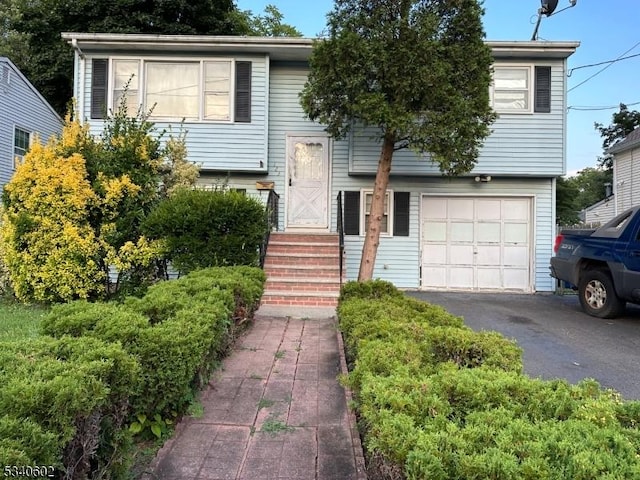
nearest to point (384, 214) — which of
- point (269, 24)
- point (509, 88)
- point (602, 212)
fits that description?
point (509, 88)

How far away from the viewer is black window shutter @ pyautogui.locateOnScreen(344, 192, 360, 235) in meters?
10.1

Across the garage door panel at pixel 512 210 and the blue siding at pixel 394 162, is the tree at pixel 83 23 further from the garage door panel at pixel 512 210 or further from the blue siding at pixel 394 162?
the garage door panel at pixel 512 210

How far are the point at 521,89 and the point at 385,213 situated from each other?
4156 mm

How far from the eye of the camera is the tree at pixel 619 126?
3158cm

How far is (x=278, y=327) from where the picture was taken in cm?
595

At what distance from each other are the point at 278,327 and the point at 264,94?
582cm

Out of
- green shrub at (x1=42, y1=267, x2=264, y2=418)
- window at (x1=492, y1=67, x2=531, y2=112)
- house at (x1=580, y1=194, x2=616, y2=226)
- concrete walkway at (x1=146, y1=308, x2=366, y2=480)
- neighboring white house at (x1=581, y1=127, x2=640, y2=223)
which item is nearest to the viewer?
concrete walkway at (x1=146, y1=308, x2=366, y2=480)

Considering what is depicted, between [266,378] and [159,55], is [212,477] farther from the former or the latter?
[159,55]

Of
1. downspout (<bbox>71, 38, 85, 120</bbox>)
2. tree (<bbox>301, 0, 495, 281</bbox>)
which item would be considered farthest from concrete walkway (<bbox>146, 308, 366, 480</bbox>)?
downspout (<bbox>71, 38, 85, 120</bbox>)

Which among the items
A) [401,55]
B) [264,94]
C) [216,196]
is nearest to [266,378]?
[216,196]

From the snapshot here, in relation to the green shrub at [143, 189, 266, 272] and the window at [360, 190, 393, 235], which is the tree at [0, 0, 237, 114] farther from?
the green shrub at [143, 189, 266, 272]

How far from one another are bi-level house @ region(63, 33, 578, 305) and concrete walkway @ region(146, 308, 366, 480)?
15.6 ft

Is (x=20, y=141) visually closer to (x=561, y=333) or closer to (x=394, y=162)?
(x=394, y=162)

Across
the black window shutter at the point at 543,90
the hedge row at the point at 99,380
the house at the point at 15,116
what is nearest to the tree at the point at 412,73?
the black window shutter at the point at 543,90
